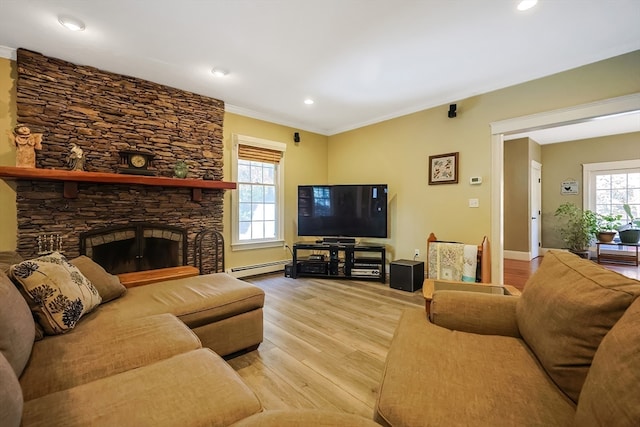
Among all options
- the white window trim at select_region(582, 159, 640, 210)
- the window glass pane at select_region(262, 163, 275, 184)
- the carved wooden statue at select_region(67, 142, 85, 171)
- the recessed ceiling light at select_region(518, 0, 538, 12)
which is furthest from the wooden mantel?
the white window trim at select_region(582, 159, 640, 210)

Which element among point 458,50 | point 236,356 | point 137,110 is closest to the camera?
point 236,356

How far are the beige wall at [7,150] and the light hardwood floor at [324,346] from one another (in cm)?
255

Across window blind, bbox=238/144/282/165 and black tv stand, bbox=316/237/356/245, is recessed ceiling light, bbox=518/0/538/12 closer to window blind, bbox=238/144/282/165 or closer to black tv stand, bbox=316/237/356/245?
black tv stand, bbox=316/237/356/245

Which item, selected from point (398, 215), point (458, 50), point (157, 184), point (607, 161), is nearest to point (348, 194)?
point (398, 215)

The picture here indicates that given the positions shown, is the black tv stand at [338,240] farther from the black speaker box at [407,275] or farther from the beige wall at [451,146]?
the black speaker box at [407,275]

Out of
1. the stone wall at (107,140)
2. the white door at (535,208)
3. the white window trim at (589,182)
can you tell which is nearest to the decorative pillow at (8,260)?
the stone wall at (107,140)

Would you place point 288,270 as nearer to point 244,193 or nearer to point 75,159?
point 244,193

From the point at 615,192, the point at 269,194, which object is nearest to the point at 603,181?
the point at 615,192

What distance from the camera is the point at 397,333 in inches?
56.9

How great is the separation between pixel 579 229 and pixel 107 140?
7862mm

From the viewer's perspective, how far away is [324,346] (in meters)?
2.26

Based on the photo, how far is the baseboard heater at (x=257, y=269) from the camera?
168 inches

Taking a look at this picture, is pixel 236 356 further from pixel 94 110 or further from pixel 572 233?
pixel 572 233

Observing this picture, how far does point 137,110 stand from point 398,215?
3754 millimetres
